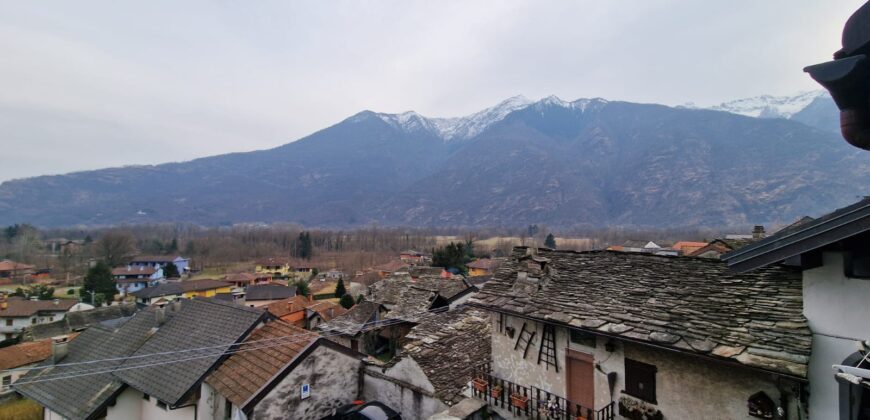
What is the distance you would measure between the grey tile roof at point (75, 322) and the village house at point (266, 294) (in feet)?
52.3

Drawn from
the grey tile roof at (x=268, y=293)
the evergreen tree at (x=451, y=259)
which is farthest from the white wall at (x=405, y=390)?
the evergreen tree at (x=451, y=259)

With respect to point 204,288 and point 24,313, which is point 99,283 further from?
point 204,288

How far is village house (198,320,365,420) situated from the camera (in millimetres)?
12250

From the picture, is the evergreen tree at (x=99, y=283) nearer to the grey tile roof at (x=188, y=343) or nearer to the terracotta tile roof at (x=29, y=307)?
the terracotta tile roof at (x=29, y=307)

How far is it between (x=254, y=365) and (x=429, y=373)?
6.58 meters

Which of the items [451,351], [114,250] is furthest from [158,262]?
[451,351]

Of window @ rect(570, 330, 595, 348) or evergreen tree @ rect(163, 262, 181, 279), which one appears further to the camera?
evergreen tree @ rect(163, 262, 181, 279)

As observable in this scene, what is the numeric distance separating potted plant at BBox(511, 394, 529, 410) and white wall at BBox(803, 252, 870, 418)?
17.6 ft

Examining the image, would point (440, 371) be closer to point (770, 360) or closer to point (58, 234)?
point (770, 360)

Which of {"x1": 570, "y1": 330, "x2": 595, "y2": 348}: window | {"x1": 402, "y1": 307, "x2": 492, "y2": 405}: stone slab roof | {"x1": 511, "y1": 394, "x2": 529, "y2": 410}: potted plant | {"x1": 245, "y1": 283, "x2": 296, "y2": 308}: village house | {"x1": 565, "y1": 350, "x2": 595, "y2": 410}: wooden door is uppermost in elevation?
{"x1": 570, "y1": 330, "x2": 595, "y2": 348}: window

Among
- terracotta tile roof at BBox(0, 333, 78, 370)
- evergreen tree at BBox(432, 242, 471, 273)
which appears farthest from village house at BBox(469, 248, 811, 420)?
evergreen tree at BBox(432, 242, 471, 273)

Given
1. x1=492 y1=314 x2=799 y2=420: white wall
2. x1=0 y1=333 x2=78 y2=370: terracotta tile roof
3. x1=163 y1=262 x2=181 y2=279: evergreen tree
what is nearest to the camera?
x1=492 y1=314 x2=799 y2=420: white wall

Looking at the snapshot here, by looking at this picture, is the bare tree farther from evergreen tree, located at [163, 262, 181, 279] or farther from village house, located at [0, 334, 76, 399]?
village house, located at [0, 334, 76, 399]

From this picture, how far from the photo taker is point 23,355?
1310 inches
